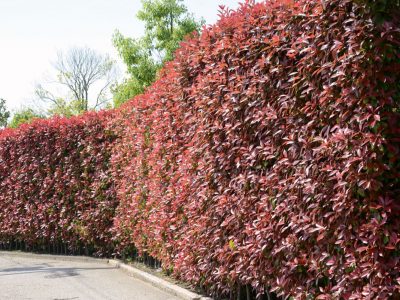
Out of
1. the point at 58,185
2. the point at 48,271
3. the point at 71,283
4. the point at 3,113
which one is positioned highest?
the point at 3,113

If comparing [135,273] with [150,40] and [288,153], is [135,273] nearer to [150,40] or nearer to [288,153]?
[288,153]

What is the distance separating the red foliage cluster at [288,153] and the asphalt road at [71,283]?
35.3 inches

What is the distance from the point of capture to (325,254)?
189 inches

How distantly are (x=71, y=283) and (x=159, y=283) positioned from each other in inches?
68.6

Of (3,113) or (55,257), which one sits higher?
(3,113)

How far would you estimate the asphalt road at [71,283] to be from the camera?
8.46 metres

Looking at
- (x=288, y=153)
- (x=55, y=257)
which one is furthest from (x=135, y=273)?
(x=288, y=153)

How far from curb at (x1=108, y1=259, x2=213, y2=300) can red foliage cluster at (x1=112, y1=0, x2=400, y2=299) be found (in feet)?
0.67

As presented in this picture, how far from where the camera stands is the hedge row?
4336 millimetres

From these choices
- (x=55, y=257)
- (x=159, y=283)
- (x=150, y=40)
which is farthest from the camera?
(x=150, y=40)

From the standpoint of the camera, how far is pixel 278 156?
18.4ft

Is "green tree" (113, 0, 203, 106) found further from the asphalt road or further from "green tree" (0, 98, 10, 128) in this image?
"green tree" (0, 98, 10, 128)

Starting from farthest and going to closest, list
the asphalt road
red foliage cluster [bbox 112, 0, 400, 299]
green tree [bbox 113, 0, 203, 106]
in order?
green tree [bbox 113, 0, 203, 106] → the asphalt road → red foliage cluster [bbox 112, 0, 400, 299]

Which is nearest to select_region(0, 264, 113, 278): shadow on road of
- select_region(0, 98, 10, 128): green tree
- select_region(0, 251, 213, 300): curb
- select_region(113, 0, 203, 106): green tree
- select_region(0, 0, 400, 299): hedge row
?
select_region(0, 251, 213, 300): curb
